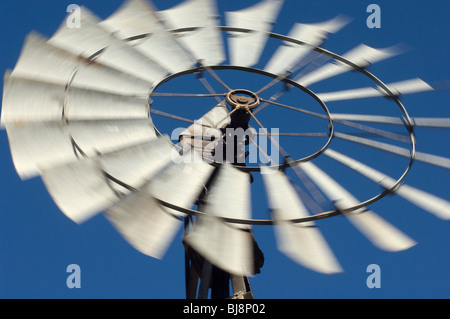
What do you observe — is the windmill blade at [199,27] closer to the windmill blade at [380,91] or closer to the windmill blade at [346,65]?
the windmill blade at [346,65]

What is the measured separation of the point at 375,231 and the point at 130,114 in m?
2.88

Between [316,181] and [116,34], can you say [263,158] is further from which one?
[116,34]

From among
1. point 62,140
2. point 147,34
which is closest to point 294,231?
point 62,140

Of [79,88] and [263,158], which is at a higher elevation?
[79,88]

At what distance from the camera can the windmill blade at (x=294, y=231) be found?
4.90 metres

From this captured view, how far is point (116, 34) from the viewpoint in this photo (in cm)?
706

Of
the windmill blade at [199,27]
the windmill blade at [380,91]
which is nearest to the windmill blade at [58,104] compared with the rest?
the windmill blade at [199,27]

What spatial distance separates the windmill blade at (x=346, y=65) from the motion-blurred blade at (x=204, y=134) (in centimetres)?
116

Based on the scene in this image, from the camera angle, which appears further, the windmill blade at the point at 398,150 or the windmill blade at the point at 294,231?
the windmill blade at the point at 398,150

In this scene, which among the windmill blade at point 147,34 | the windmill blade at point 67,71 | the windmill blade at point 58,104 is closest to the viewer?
the windmill blade at point 58,104

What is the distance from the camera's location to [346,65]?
7605 millimetres

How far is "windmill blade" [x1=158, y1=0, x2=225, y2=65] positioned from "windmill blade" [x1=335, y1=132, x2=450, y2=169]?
1883 millimetres

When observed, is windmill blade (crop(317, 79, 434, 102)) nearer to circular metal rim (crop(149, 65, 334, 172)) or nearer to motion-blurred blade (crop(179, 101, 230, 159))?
circular metal rim (crop(149, 65, 334, 172))
